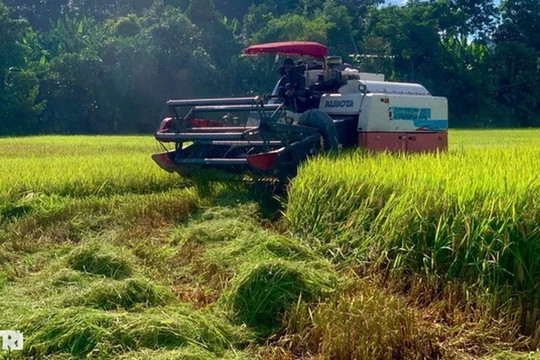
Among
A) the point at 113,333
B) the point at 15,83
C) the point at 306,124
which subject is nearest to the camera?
the point at 113,333

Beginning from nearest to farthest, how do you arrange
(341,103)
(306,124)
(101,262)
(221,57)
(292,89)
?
(101,262) → (306,124) → (341,103) → (292,89) → (221,57)

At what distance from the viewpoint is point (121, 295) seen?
4.24 m

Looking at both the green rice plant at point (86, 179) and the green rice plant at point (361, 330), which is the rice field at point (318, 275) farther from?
the green rice plant at point (86, 179)

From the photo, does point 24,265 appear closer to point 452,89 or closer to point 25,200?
point 25,200

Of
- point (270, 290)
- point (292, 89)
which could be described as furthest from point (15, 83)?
point (270, 290)

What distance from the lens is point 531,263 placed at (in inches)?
154

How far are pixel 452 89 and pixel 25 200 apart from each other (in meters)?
31.8

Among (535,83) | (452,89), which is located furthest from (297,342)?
(535,83)

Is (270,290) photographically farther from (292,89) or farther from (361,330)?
(292,89)

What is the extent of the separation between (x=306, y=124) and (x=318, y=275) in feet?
10.2

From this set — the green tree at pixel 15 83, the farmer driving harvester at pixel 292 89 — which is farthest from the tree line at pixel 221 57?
the farmer driving harvester at pixel 292 89

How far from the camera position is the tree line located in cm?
2930

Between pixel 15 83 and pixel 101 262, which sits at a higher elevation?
pixel 15 83

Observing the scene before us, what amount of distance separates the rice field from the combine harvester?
2.99 feet
